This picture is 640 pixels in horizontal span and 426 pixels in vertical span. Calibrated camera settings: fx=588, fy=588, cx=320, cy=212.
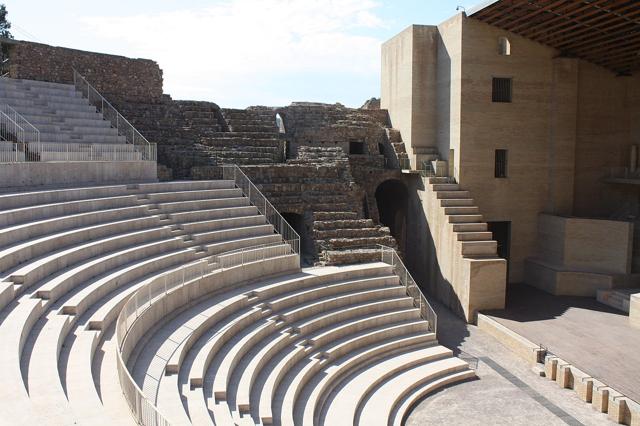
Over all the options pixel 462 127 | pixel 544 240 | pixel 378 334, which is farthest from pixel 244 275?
pixel 544 240

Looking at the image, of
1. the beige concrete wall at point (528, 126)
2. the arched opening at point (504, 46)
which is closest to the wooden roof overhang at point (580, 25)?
the arched opening at point (504, 46)

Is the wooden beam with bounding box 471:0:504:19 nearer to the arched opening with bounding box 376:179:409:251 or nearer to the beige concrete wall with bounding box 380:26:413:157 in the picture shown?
the beige concrete wall with bounding box 380:26:413:157

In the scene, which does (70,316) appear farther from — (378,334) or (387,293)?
(387,293)

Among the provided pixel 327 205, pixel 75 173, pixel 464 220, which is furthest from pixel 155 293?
pixel 464 220

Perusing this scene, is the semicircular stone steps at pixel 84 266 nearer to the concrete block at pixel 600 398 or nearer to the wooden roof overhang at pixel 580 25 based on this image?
the concrete block at pixel 600 398

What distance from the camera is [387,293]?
18.6 meters

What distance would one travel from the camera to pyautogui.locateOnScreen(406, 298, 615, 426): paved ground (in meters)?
14.0

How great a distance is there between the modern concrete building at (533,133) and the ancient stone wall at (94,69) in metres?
11.2

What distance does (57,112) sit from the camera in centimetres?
2031

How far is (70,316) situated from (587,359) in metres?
13.7

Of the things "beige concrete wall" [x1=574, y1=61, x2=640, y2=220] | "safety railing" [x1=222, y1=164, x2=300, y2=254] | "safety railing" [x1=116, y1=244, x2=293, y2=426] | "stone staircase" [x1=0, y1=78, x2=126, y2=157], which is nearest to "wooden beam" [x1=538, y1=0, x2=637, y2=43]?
"beige concrete wall" [x1=574, y1=61, x2=640, y2=220]

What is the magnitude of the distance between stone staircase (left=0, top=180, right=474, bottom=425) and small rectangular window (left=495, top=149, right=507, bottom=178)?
A: 8.57 meters

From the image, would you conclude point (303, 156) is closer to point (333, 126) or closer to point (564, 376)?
point (333, 126)

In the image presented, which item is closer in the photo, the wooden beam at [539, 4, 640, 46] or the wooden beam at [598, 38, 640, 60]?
the wooden beam at [539, 4, 640, 46]
